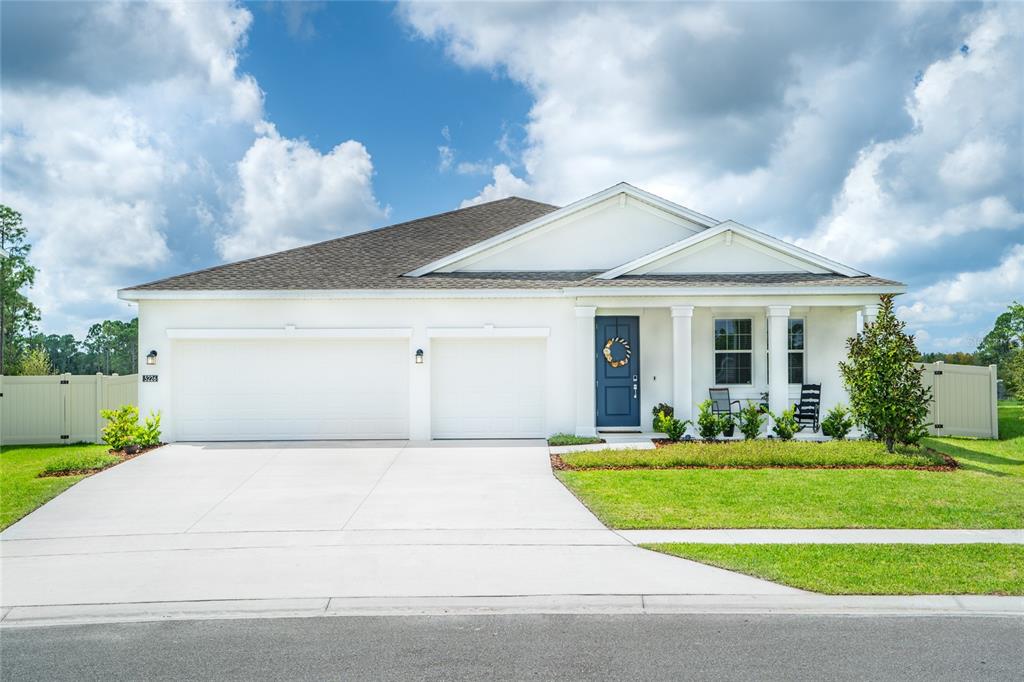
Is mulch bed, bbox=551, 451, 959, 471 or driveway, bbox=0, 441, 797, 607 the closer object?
driveway, bbox=0, 441, 797, 607

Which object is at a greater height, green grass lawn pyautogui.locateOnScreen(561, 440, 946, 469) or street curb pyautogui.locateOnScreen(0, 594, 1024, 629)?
green grass lawn pyautogui.locateOnScreen(561, 440, 946, 469)

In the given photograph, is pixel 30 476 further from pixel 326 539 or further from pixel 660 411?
pixel 660 411

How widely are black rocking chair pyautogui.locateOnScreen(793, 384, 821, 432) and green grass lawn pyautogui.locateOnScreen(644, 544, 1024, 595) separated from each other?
8.66m

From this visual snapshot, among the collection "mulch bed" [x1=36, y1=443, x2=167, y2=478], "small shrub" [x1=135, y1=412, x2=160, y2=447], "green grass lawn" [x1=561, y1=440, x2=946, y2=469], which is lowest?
"mulch bed" [x1=36, y1=443, x2=167, y2=478]

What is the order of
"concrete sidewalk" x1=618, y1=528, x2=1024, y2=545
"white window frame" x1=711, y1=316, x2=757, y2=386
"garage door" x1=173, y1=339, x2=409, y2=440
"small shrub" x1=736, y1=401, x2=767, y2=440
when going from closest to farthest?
"concrete sidewalk" x1=618, y1=528, x2=1024, y2=545 < "small shrub" x1=736, y1=401, x2=767, y2=440 < "garage door" x1=173, y1=339, x2=409, y2=440 < "white window frame" x1=711, y1=316, x2=757, y2=386

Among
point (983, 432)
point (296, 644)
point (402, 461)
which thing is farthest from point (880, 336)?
point (296, 644)

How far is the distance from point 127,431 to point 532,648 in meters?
12.4

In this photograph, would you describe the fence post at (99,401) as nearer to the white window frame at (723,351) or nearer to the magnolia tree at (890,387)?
the white window frame at (723,351)

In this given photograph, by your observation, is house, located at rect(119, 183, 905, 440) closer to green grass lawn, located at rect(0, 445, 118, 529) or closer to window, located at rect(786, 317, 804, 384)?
window, located at rect(786, 317, 804, 384)

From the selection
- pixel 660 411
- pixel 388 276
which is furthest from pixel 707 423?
pixel 388 276

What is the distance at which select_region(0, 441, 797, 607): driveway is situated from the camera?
6.79 m

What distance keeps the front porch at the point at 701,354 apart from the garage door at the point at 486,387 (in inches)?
43.0

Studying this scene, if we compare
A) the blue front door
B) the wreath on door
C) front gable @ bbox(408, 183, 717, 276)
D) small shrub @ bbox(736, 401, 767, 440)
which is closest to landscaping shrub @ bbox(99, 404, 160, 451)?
front gable @ bbox(408, 183, 717, 276)

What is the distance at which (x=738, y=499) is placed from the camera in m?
10.2
